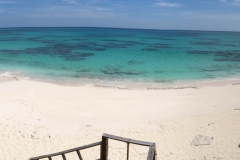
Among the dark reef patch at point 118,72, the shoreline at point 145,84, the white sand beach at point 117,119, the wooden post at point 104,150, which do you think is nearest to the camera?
the wooden post at point 104,150

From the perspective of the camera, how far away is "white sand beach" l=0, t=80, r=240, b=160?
9406 mm

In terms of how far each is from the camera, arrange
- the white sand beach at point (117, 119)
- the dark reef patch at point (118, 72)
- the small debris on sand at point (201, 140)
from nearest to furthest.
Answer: the white sand beach at point (117, 119) < the small debris on sand at point (201, 140) < the dark reef patch at point (118, 72)

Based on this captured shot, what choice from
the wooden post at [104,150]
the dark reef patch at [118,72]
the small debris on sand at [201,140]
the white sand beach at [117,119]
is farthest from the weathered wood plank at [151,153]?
the dark reef patch at [118,72]

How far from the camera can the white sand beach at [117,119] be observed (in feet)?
30.9

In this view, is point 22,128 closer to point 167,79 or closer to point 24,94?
point 24,94

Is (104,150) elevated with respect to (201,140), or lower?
elevated

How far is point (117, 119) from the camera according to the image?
12891 mm

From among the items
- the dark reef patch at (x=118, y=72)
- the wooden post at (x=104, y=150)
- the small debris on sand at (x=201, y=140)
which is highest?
the wooden post at (x=104, y=150)

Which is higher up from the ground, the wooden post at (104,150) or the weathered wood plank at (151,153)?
the weathered wood plank at (151,153)

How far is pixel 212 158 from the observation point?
8812 millimetres

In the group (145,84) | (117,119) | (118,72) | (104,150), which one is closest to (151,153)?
(104,150)

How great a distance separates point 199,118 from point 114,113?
15.7ft

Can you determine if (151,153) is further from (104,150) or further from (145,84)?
(145,84)

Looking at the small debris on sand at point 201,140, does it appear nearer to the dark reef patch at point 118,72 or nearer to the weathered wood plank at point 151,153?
the weathered wood plank at point 151,153
